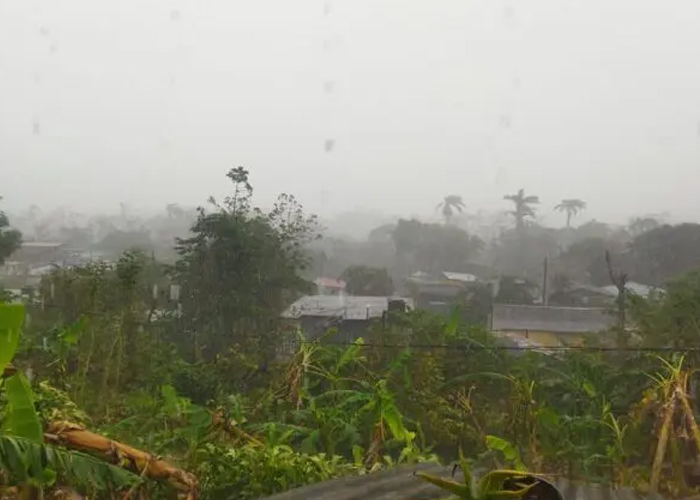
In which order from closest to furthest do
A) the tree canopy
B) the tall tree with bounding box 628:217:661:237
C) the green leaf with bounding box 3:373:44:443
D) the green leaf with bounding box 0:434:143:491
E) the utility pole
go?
the green leaf with bounding box 0:434:143:491, the green leaf with bounding box 3:373:44:443, the utility pole, the tall tree with bounding box 628:217:661:237, the tree canopy

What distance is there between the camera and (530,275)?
13906 millimetres

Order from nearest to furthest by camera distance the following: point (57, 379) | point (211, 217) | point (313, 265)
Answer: point (57, 379) < point (211, 217) < point (313, 265)

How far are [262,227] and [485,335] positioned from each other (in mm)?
2791

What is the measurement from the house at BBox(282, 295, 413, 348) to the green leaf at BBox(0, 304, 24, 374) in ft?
17.5

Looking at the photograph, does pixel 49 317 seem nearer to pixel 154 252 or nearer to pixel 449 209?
pixel 154 252

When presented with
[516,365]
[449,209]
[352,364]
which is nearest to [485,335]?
[516,365]

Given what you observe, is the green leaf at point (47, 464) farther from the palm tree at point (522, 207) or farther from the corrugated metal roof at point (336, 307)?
the palm tree at point (522, 207)

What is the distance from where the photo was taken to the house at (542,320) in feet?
32.5

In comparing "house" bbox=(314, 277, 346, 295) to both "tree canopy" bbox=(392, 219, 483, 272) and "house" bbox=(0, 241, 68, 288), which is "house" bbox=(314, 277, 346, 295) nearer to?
"house" bbox=(0, 241, 68, 288)

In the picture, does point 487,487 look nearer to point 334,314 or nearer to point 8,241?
point 334,314

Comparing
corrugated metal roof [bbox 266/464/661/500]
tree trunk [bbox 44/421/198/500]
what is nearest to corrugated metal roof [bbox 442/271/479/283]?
corrugated metal roof [bbox 266/464/661/500]

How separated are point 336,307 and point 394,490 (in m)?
6.78

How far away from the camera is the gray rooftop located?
10.2 meters

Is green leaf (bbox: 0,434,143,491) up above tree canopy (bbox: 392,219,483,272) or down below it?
below
